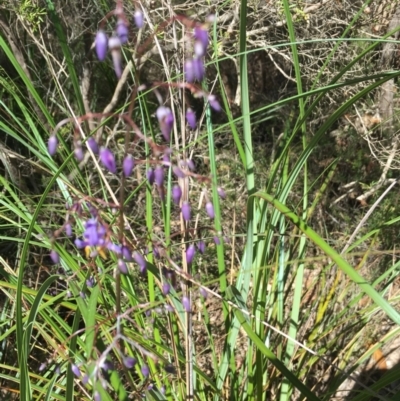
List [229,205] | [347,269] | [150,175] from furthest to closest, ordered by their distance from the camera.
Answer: [229,205]
[347,269]
[150,175]

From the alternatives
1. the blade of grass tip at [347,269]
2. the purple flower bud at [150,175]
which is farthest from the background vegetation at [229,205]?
the purple flower bud at [150,175]

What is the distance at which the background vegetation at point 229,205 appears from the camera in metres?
1.83

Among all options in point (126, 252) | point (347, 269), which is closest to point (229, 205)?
point (347, 269)

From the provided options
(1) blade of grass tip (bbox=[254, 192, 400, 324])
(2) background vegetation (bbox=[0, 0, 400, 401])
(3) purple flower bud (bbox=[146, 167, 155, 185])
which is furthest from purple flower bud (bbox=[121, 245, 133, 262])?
(2) background vegetation (bbox=[0, 0, 400, 401])

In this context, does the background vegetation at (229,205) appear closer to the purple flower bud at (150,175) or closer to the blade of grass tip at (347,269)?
the blade of grass tip at (347,269)

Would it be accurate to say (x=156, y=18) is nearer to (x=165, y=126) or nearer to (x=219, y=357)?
(x=219, y=357)

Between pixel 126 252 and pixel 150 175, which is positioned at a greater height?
pixel 150 175

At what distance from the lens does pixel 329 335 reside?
2297 millimetres

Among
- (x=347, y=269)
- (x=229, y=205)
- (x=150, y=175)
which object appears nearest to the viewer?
(x=150, y=175)

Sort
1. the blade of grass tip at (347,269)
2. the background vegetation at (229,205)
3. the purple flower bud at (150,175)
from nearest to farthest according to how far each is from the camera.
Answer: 1. the purple flower bud at (150,175)
2. the blade of grass tip at (347,269)
3. the background vegetation at (229,205)

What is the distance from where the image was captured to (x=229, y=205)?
9.21 feet

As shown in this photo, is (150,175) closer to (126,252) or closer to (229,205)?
(126,252)

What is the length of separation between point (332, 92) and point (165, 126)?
2186 mm

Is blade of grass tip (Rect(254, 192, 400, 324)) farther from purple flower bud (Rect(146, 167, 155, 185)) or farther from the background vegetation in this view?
the background vegetation
